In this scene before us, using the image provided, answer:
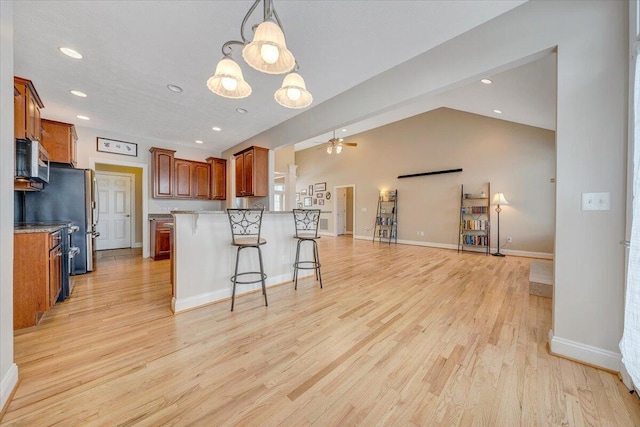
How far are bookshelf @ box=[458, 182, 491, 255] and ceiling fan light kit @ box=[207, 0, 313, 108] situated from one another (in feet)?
18.2

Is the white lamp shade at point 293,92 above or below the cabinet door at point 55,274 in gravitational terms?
above

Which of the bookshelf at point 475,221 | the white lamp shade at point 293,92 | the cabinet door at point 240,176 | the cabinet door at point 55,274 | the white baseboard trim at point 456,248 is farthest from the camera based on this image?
the bookshelf at point 475,221

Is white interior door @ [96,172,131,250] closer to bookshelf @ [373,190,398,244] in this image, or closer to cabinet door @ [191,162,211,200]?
cabinet door @ [191,162,211,200]

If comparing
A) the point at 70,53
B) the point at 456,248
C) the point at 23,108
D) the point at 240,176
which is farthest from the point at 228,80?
the point at 456,248

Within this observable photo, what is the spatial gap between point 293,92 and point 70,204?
3862mm

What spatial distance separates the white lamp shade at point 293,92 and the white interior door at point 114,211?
6.48 metres

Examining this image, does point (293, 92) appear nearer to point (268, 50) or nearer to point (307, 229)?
point (268, 50)

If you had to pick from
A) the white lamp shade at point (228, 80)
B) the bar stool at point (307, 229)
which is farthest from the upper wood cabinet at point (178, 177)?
the white lamp shade at point (228, 80)

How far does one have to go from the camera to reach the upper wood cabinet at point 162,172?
516 centimetres

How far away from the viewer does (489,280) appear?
352 cm

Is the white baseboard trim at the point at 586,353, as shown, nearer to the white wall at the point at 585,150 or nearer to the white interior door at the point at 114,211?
the white wall at the point at 585,150

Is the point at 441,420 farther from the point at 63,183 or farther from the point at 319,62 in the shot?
the point at 63,183

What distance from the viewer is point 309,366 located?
159 cm

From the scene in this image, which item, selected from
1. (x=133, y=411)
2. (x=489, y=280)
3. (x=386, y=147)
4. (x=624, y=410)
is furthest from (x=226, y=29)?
(x=386, y=147)
